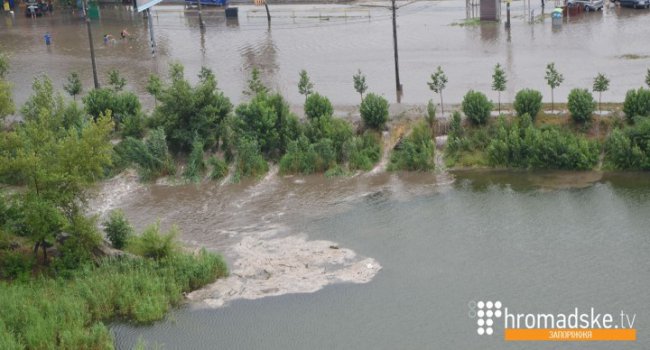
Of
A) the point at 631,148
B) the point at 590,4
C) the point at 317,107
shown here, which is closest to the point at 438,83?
the point at 317,107

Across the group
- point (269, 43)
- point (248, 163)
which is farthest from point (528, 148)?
point (269, 43)

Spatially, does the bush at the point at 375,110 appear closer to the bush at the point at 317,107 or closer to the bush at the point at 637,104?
the bush at the point at 317,107

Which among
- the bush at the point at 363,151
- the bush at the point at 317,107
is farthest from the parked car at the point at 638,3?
the bush at the point at 317,107

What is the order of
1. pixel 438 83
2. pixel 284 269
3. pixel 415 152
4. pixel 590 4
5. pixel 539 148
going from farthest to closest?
pixel 590 4
pixel 438 83
pixel 415 152
pixel 539 148
pixel 284 269

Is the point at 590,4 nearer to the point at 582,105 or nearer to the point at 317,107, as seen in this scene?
the point at 582,105

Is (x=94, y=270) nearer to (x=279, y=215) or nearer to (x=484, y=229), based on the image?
(x=279, y=215)
